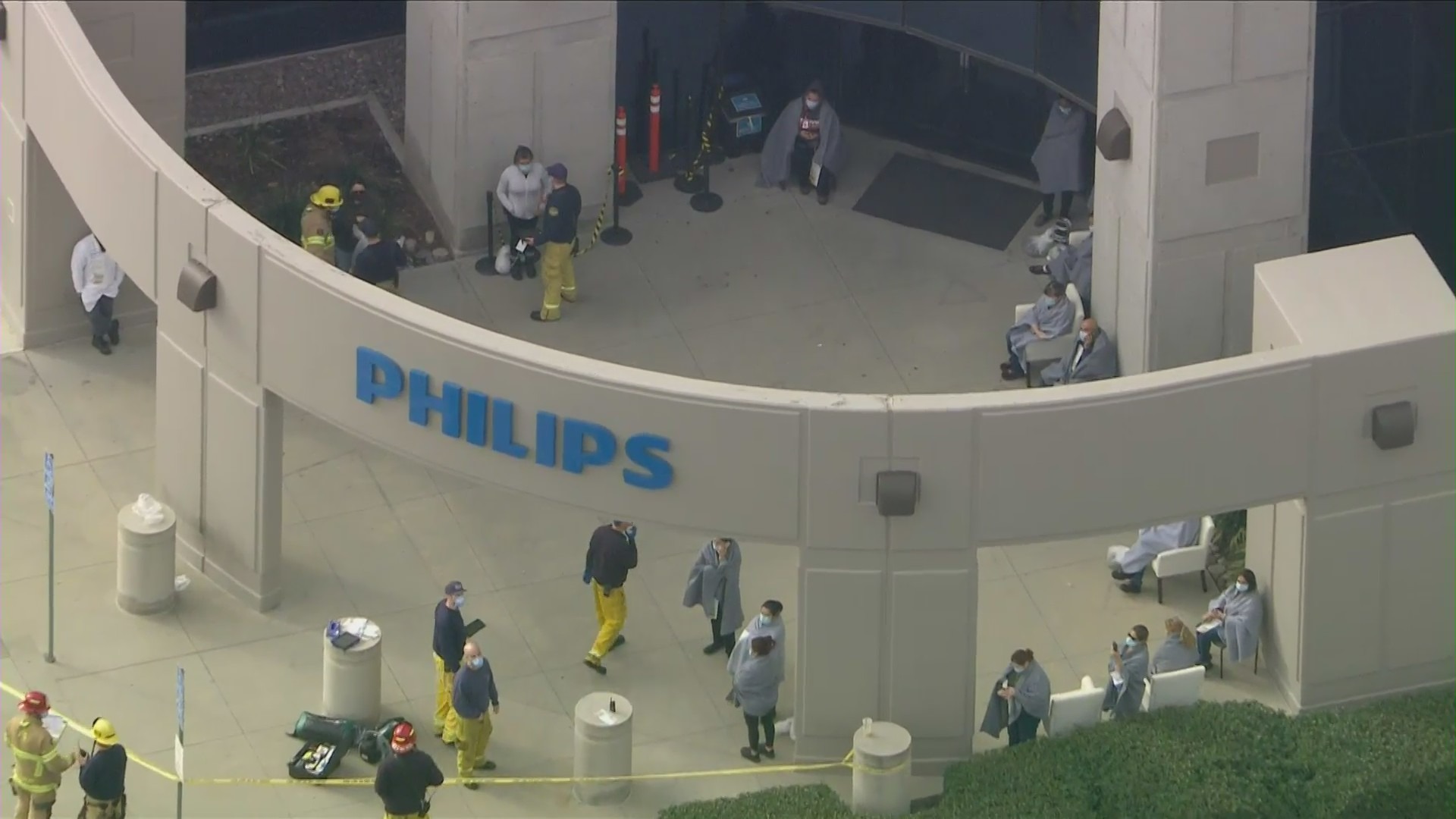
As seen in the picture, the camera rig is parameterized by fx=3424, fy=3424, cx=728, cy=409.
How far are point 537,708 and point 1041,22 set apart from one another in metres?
11.1

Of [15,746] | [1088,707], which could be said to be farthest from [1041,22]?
[15,746]

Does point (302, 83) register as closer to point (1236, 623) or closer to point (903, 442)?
point (903, 442)

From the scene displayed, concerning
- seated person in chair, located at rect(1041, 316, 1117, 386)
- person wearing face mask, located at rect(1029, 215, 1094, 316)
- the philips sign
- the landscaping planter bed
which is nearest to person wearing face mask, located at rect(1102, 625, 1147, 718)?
the philips sign

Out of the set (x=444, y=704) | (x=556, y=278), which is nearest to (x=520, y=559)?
(x=444, y=704)

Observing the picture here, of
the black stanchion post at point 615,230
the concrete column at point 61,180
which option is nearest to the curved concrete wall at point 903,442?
the concrete column at point 61,180

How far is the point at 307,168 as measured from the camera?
41.1 meters

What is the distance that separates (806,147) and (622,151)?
2219mm

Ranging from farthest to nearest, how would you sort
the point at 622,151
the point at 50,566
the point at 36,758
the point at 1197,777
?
the point at 622,151, the point at 50,566, the point at 1197,777, the point at 36,758

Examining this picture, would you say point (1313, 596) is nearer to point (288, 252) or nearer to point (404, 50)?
→ point (288, 252)

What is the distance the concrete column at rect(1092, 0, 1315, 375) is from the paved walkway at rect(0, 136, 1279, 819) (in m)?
2.63

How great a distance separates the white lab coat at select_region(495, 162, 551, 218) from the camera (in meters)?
39.1

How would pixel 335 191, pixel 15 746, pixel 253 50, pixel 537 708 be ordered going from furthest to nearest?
pixel 253 50 → pixel 335 191 → pixel 537 708 → pixel 15 746

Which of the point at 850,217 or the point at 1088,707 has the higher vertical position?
the point at 850,217

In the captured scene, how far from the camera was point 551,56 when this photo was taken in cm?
3944
